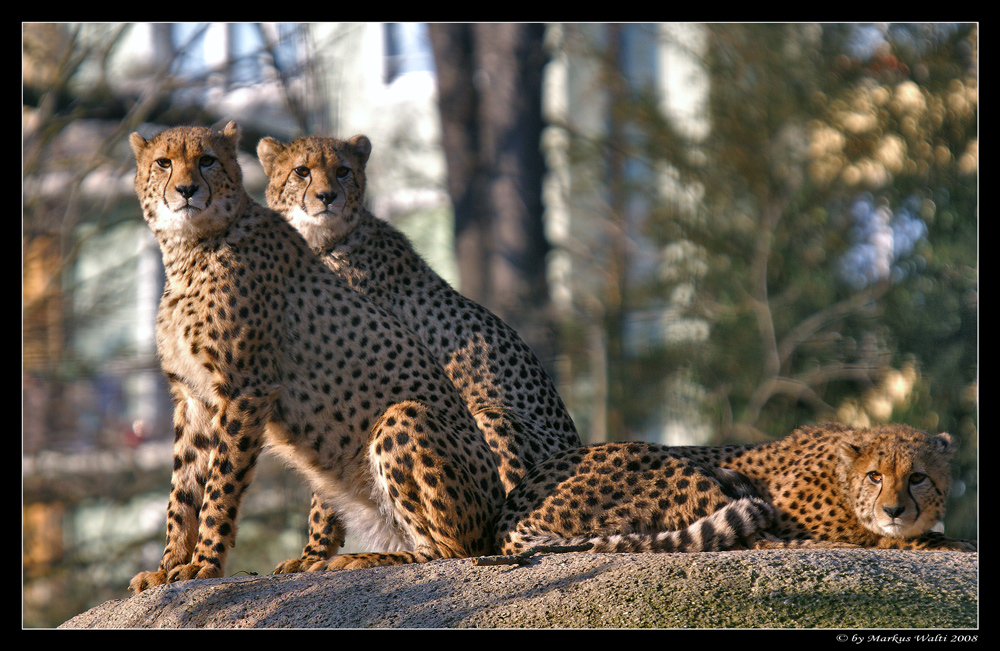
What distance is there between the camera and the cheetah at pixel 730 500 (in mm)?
2938

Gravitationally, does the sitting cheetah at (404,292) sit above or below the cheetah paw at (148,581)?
above

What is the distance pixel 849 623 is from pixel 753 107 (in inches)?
352

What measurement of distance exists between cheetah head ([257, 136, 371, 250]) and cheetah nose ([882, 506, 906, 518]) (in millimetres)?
2183

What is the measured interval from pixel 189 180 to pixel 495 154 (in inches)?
297

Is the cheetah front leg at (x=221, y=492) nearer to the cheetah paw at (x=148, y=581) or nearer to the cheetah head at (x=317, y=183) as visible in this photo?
the cheetah paw at (x=148, y=581)

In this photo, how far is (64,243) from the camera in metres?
8.17

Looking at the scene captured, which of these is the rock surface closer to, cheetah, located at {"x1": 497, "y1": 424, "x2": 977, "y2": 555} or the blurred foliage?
cheetah, located at {"x1": 497, "y1": 424, "x2": 977, "y2": 555}

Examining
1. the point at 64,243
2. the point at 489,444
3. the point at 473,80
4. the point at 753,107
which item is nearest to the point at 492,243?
the point at 473,80

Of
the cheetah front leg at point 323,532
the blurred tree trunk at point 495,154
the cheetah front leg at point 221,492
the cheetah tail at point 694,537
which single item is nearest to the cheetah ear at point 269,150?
the cheetah front leg at point 221,492

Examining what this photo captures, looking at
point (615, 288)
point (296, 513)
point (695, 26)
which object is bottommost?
point (296, 513)

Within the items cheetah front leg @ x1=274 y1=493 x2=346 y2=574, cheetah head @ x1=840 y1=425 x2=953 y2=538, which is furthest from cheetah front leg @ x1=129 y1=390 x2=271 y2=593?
cheetah head @ x1=840 y1=425 x2=953 y2=538

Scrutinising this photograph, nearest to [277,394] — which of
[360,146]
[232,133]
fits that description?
[232,133]

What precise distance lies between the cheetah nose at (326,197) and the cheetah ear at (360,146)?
212 mm
